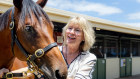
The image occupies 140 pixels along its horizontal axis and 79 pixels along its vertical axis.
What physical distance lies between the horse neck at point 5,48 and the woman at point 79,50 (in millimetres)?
604

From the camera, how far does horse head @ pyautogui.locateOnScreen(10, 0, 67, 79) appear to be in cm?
130

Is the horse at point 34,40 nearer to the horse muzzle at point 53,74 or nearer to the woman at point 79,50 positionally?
the horse muzzle at point 53,74

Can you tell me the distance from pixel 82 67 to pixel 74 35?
359mm

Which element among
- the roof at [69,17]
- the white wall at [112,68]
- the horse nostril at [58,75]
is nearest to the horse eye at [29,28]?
the horse nostril at [58,75]

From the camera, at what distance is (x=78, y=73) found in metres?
1.47

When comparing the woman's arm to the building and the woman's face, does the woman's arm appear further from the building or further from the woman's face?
the building

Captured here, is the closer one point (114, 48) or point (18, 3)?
point (18, 3)

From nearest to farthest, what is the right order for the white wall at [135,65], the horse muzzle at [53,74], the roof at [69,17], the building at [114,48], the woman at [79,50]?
the horse muzzle at [53,74] → the woman at [79,50] → the roof at [69,17] → the building at [114,48] → the white wall at [135,65]

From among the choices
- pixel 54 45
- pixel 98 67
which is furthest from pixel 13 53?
pixel 98 67

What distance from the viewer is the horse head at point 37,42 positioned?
1304 millimetres

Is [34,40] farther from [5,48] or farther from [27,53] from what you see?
[5,48]

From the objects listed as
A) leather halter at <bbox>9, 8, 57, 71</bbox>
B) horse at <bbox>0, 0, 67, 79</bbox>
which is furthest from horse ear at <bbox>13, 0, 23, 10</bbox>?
leather halter at <bbox>9, 8, 57, 71</bbox>

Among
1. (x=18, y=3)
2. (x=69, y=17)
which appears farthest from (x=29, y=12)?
(x=69, y=17)

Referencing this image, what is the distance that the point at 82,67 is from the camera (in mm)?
1503
